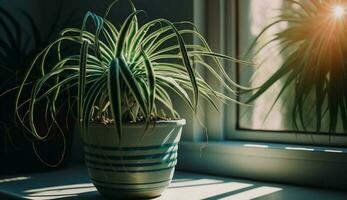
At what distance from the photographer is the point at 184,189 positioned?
4.23ft

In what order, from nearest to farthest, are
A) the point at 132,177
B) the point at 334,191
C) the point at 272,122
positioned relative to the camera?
1. the point at 132,177
2. the point at 334,191
3. the point at 272,122

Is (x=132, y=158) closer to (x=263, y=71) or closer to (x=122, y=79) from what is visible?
(x=122, y=79)

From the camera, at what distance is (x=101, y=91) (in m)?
1.10

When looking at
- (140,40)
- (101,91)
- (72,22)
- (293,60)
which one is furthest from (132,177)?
(72,22)

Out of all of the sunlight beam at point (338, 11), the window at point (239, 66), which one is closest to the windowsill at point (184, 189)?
the window at point (239, 66)

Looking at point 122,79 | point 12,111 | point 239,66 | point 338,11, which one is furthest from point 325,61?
point 12,111

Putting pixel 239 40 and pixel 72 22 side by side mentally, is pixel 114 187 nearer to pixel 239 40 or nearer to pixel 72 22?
pixel 239 40

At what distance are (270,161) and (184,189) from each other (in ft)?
0.84

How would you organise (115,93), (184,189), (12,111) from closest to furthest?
(115,93)
(184,189)
(12,111)

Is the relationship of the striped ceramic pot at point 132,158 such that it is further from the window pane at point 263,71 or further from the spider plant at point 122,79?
the window pane at point 263,71

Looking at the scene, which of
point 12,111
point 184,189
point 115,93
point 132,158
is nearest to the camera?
point 115,93

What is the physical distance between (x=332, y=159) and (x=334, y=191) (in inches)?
3.1

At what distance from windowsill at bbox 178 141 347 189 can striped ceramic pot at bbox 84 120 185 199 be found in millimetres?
334

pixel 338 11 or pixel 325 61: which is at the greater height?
pixel 338 11
